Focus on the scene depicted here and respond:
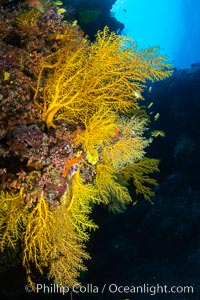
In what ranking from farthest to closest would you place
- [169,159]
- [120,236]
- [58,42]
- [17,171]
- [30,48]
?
[169,159] < [120,236] < [58,42] < [30,48] < [17,171]

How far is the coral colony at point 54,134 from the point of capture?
3.81m

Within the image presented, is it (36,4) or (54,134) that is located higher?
(36,4)

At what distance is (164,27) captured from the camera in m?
131

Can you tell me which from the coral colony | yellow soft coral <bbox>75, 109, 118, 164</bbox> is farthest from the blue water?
yellow soft coral <bbox>75, 109, 118, 164</bbox>

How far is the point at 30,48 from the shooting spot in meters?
4.97

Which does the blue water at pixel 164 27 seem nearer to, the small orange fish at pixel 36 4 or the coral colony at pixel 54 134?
the small orange fish at pixel 36 4

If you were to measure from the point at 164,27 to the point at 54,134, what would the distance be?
14480 cm

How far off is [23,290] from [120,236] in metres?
5.85

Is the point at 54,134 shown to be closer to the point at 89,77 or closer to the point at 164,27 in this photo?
the point at 89,77

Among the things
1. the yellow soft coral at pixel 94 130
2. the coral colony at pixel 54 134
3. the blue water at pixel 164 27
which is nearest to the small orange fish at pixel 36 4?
the coral colony at pixel 54 134

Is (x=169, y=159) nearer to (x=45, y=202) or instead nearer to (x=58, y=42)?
(x=58, y=42)

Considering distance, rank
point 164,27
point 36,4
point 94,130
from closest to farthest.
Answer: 1. point 94,130
2. point 36,4
3. point 164,27

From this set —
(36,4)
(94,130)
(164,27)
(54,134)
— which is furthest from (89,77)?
(164,27)

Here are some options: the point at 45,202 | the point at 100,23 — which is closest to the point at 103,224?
the point at 45,202
